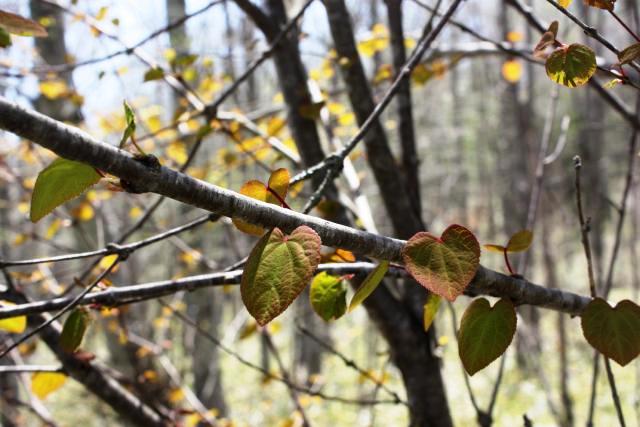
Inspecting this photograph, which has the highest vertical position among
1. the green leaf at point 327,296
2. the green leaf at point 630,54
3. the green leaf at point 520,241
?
the green leaf at point 630,54

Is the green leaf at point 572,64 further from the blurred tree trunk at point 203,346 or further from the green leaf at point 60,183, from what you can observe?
the blurred tree trunk at point 203,346

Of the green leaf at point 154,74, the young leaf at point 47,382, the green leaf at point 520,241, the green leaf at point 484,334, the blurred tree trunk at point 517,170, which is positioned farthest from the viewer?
the blurred tree trunk at point 517,170

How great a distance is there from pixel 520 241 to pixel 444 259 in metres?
0.22

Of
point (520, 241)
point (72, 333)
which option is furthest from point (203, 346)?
point (520, 241)

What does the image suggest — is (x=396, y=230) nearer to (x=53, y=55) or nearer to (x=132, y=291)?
(x=132, y=291)

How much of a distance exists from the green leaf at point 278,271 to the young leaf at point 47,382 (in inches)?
29.4

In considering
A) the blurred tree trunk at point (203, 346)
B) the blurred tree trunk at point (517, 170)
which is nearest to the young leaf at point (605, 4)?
the blurred tree trunk at point (517, 170)

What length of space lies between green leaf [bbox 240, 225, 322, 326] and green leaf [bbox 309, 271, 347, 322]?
0.24 metres

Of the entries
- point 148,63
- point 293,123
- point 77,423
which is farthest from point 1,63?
point 77,423

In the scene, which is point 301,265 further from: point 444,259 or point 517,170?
point 517,170

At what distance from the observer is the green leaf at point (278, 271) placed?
479 mm

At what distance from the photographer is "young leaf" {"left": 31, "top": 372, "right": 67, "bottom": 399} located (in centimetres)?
104

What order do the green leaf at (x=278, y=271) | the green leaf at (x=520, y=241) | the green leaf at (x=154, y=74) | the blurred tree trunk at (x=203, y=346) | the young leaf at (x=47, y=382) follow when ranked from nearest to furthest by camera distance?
the green leaf at (x=278, y=271) → the green leaf at (x=520, y=241) → the young leaf at (x=47, y=382) → the green leaf at (x=154, y=74) → the blurred tree trunk at (x=203, y=346)

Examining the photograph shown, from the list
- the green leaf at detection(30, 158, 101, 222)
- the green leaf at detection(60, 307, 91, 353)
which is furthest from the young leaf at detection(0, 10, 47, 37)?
the green leaf at detection(60, 307, 91, 353)
